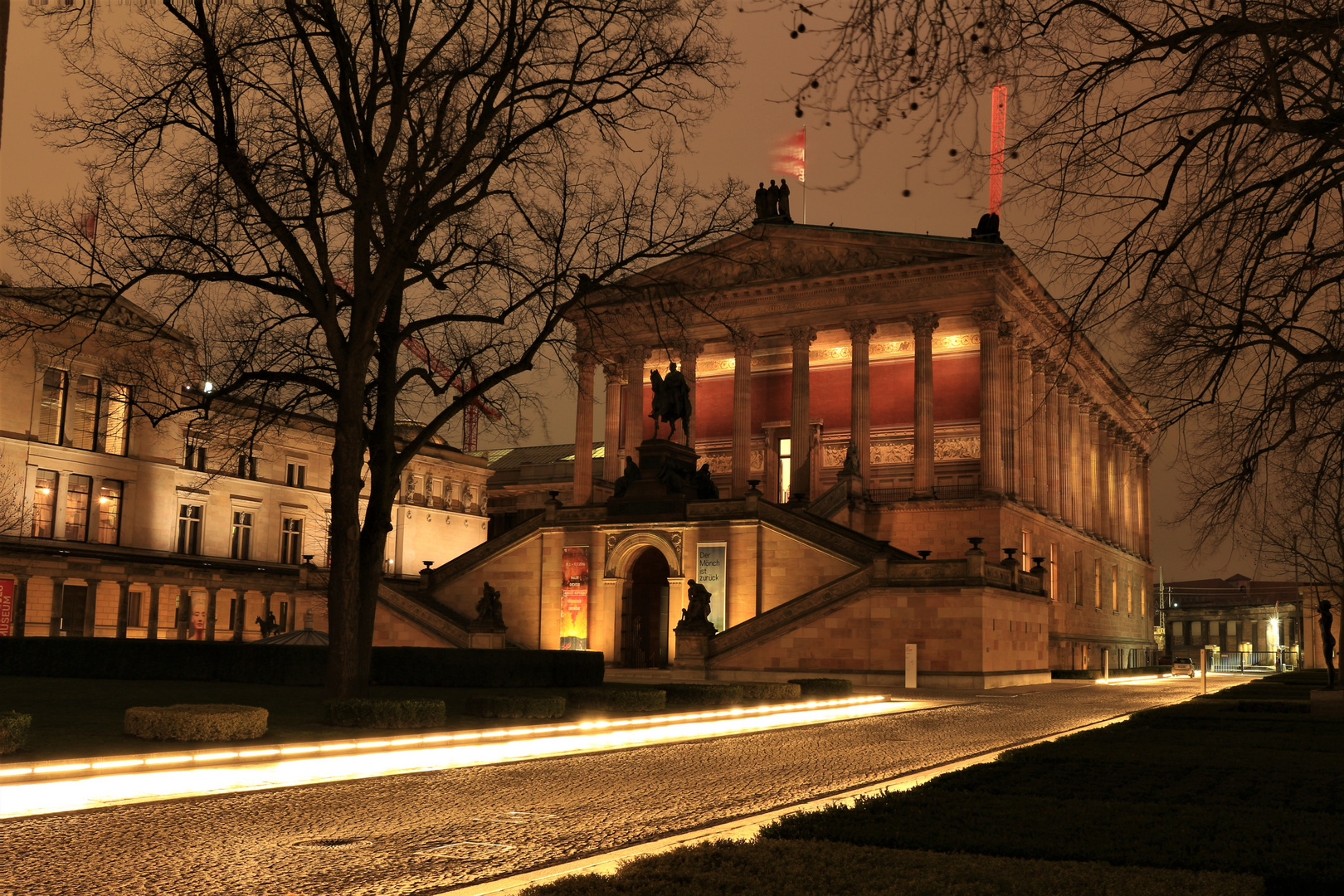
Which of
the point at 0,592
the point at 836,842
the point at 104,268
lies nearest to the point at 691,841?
the point at 836,842

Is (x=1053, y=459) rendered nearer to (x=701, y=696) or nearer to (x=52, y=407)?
(x=701, y=696)

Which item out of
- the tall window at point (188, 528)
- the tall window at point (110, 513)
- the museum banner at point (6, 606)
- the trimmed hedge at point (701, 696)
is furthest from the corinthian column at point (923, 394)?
the museum banner at point (6, 606)

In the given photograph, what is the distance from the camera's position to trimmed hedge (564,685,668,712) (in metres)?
26.7

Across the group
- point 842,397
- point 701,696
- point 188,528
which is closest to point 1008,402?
point 842,397

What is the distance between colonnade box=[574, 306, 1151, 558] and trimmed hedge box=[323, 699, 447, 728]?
38.2 metres

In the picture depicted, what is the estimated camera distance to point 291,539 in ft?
278

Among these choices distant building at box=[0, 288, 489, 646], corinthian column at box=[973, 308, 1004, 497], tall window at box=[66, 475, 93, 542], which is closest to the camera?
distant building at box=[0, 288, 489, 646]

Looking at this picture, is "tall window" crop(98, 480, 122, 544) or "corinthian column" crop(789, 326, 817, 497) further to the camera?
"tall window" crop(98, 480, 122, 544)

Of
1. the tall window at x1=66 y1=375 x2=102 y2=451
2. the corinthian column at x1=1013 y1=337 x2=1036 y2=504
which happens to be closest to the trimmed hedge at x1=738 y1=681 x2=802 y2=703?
the corinthian column at x1=1013 y1=337 x2=1036 y2=504

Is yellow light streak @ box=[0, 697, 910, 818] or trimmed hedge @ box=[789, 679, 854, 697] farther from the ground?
trimmed hedge @ box=[789, 679, 854, 697]

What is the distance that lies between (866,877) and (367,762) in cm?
1007

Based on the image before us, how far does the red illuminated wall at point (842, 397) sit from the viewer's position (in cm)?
7219

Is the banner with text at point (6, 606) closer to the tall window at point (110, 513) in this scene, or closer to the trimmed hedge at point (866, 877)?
the tall window at point (110, 513)

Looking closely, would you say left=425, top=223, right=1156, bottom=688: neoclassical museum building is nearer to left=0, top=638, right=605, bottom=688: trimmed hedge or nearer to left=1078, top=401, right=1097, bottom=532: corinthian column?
left=1078, top=401, right=1097, bottom=532: corinthian column
